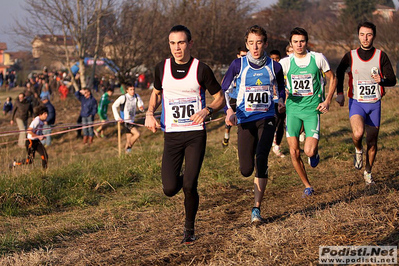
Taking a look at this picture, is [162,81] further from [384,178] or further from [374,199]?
[384,178]

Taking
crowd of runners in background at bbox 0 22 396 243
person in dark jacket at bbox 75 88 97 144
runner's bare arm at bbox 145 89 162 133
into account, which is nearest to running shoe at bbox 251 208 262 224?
crowd of runners in background at bbox 0 22 396 243

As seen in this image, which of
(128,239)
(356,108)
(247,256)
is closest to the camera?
(247,256)

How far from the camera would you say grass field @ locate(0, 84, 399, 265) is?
5.03 metres

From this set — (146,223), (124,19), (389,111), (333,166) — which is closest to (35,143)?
(146,223)

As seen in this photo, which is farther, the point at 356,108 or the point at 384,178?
the point at 384,178

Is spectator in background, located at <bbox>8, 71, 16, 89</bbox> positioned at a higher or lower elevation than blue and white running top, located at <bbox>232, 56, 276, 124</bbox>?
lower

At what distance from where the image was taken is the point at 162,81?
560cm

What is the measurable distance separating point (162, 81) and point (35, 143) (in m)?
7.21

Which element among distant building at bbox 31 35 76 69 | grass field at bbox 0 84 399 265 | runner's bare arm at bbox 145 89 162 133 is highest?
distant building at bbox 31 35 76 69

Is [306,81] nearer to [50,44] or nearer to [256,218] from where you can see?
[256,218]

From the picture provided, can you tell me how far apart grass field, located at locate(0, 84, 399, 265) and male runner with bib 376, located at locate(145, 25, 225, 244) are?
687 mm

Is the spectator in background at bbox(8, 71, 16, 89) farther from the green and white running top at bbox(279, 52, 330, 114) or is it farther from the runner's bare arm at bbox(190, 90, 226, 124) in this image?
the runner's bare arm at bbox(190, 90, 226, 124)

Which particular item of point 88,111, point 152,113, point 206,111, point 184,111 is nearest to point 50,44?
point 88,111

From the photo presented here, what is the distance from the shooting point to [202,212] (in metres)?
7.26
